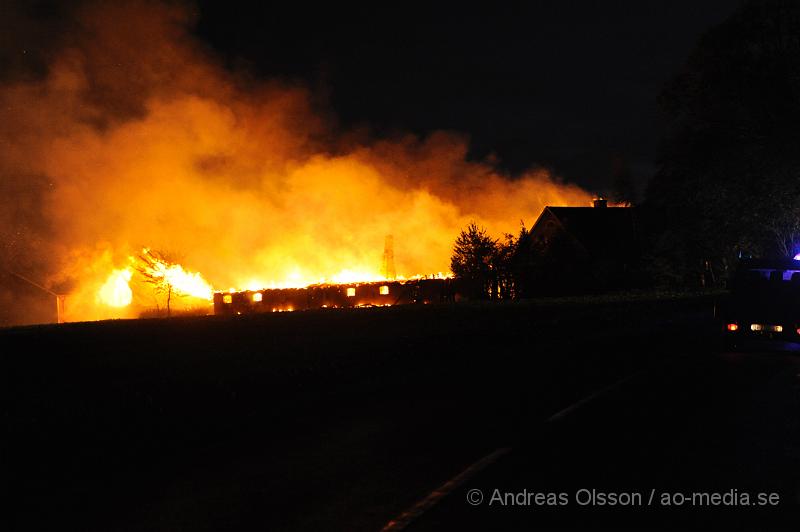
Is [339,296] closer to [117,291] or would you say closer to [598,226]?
[117,291]

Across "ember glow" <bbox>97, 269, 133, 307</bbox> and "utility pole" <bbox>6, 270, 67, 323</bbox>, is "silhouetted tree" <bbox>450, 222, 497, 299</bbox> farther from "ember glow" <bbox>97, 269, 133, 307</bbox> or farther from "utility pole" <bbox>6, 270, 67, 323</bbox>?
"utility pole" <bbox>6, 270, 67, 323</bbox>

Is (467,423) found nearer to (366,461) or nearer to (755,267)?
(366,461)

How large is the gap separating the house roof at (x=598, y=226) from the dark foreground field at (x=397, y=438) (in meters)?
36.8

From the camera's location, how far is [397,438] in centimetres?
1019

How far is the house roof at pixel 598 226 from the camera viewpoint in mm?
58188

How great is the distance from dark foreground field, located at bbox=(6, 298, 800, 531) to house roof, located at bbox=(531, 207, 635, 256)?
36.8 m

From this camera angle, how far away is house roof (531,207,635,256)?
58.2m

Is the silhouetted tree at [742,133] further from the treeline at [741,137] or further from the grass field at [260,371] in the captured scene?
the grass field at [260,371]

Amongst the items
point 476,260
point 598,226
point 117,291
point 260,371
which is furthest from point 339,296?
point 260,371

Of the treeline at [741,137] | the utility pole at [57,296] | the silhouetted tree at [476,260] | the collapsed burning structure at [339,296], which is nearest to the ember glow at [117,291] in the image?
the utility pole at [57,296]

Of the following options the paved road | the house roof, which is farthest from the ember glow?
the paved road

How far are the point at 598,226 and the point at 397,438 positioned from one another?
178ft

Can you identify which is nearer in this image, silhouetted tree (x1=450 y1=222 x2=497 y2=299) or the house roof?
silhouetted tree (x1=450 y1=222 x2=497 y2=299)

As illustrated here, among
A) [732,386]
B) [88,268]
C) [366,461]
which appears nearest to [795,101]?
[732,386]
